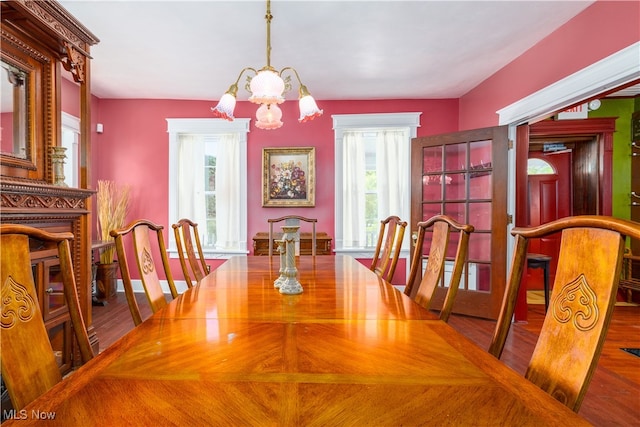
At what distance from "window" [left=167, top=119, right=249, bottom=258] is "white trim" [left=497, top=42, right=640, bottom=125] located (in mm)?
3070

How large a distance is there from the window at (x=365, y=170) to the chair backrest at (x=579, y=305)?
345 centimetres

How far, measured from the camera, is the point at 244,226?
14.0 feet

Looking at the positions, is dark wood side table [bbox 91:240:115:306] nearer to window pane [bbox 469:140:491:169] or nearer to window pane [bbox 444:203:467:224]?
window pane [bbox 444:203:467:224]

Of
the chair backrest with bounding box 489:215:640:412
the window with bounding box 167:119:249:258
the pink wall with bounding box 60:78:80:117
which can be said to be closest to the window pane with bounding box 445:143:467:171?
the window with bounding box 167:119:249:258

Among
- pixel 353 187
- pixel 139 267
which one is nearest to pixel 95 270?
pixel 139 267

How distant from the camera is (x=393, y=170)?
4.28m

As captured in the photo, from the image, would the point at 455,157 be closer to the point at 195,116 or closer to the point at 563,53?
the point at 563,53

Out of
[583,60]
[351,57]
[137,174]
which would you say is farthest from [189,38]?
[583,60]

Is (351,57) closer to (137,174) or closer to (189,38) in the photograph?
(189,38)

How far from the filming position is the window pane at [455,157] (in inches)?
137

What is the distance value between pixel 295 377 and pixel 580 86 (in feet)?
9.22

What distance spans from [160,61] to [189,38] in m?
0.61

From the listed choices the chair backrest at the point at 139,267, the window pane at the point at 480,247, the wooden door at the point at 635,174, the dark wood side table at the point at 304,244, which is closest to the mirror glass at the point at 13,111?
the chair backrest at the point at 139,267

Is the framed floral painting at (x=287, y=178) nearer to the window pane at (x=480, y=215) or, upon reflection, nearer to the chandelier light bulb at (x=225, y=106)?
the window pane at (x=480, y=215)
